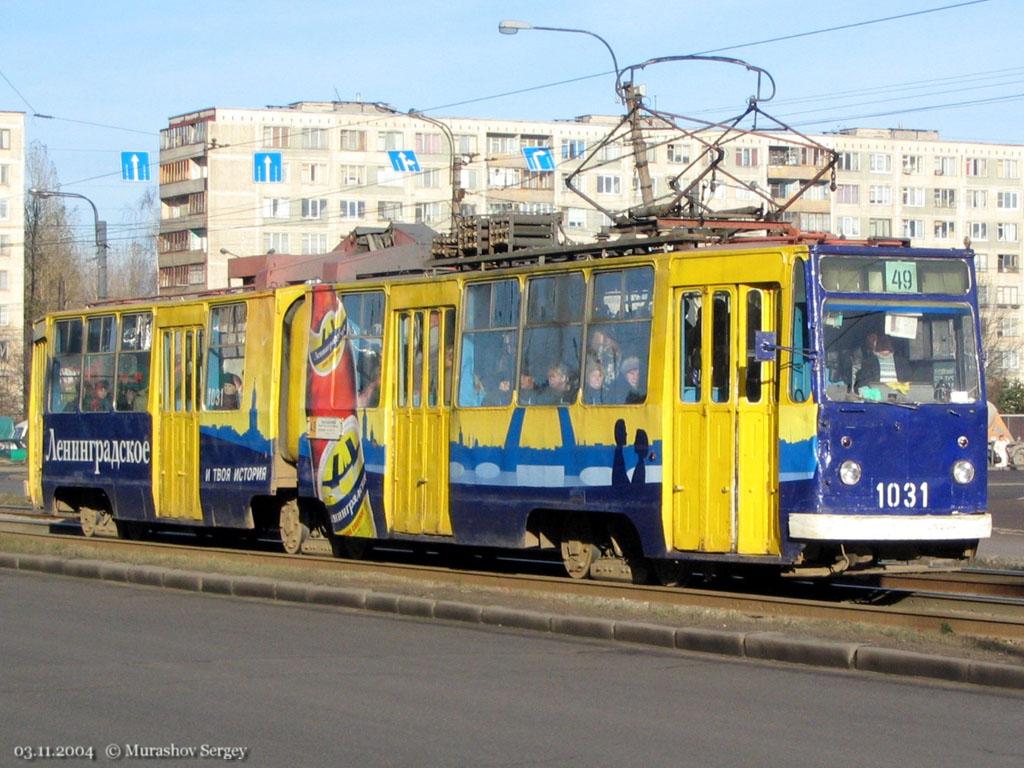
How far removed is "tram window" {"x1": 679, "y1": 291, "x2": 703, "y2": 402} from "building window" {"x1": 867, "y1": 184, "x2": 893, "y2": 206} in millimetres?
85388

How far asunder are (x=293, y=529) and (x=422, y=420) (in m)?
3.04

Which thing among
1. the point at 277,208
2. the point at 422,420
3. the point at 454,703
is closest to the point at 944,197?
the point at 277,208

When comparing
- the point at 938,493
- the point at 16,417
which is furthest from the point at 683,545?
the point at 16,417

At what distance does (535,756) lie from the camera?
7805mm

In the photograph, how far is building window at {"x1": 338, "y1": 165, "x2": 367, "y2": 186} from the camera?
89.2 metres

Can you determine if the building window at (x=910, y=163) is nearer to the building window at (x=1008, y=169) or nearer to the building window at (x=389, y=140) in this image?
the building window at (x=1008, y=169)

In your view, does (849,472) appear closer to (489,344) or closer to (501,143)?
(489,344)

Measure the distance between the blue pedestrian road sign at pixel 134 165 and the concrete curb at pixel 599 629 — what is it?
36.7 m

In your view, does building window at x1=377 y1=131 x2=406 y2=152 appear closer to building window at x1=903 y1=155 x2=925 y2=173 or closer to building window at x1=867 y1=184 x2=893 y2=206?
building window at x1=867 y1=184 x2=893 y2=206

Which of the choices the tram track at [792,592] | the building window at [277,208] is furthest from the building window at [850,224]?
the tram track at [792,592]

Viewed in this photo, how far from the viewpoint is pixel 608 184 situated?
306 ft

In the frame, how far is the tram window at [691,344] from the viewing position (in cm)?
1416

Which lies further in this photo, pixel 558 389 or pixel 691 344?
pixel 558 389

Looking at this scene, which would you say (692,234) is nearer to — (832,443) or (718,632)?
(832,443)
